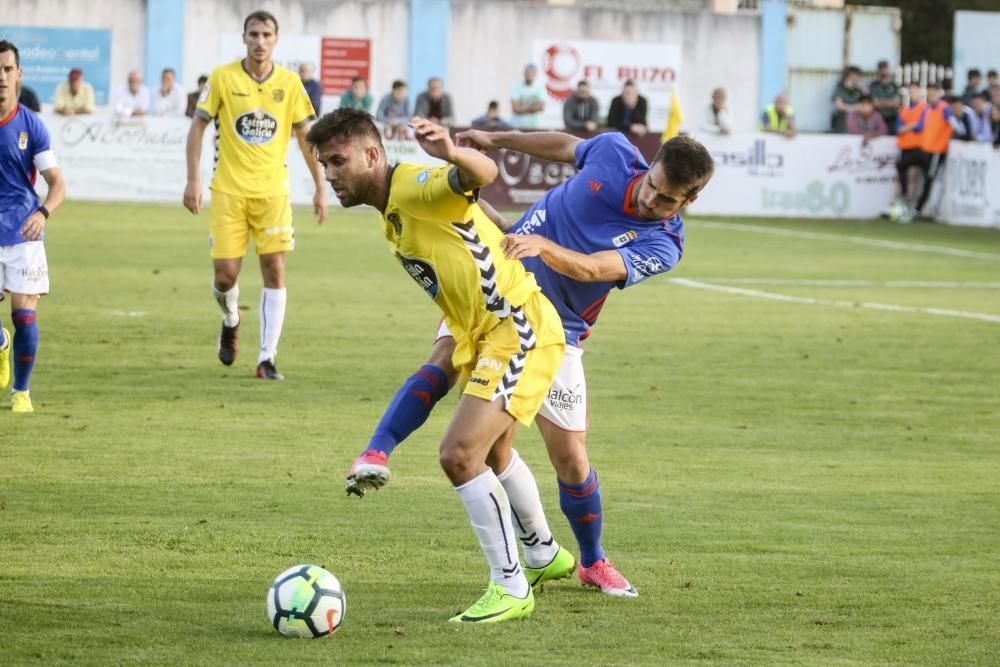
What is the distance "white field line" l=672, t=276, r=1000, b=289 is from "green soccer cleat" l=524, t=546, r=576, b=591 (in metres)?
13.1

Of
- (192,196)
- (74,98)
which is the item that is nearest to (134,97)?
(74,98)

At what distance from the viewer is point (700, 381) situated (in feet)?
40.8

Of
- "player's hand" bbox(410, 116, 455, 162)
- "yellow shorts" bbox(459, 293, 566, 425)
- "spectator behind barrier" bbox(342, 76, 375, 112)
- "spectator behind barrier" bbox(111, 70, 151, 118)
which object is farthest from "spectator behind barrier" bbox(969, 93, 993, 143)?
"player's hand" bbox(410, 116, 455, 162)

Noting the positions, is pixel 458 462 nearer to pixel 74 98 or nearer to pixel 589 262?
pixel 589 262

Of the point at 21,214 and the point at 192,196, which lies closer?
the point at 21,214

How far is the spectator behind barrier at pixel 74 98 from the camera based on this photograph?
2842 cm

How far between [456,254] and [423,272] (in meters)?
0.16

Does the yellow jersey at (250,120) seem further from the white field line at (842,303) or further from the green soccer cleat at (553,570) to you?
the white field line at (842,303)

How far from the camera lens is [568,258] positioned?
6.11m

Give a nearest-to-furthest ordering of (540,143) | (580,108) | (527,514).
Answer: (527,514) < (540,143) < (580,108)

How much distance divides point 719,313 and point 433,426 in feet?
22.4

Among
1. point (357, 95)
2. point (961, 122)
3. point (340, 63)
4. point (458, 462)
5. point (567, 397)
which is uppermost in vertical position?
point (340, 63)

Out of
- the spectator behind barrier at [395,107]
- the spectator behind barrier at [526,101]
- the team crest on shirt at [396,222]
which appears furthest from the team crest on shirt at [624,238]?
the spectator behind barrier at [526,101]

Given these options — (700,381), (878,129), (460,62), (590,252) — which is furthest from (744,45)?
(590,252)
